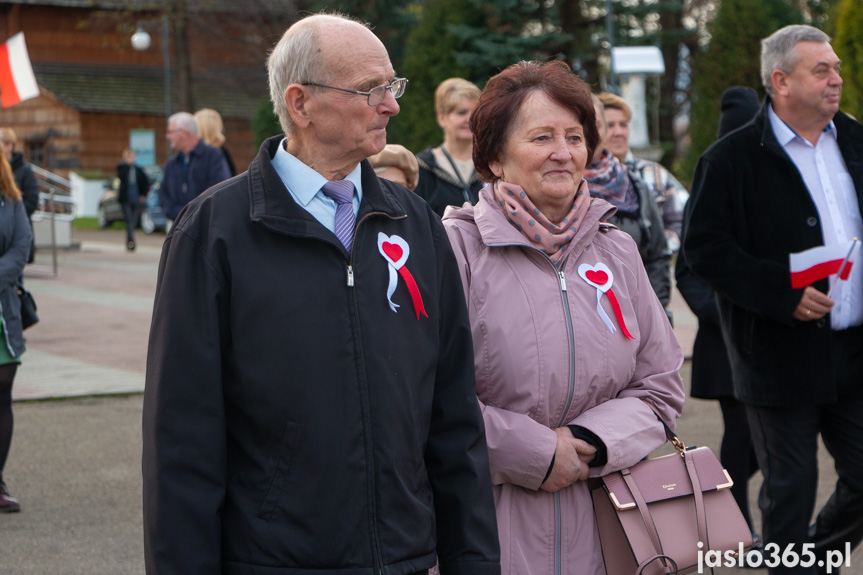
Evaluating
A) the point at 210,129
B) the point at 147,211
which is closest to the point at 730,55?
the point at 147,211

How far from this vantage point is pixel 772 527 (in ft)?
14.7

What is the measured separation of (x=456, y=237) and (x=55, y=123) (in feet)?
139

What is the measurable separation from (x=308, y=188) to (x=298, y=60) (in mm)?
289

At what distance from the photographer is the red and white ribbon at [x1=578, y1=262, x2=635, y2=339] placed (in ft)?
10.1

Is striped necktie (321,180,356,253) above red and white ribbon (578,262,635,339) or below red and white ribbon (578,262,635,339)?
above

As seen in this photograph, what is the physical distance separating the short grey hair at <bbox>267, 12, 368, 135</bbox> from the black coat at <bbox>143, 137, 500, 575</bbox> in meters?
0.24

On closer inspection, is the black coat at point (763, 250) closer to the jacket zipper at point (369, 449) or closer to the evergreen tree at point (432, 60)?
the jacket zipper at point (369, 449)

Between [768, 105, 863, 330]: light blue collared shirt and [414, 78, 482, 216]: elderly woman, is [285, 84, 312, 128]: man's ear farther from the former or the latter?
[414, 78, 482, 216]: elderly woman

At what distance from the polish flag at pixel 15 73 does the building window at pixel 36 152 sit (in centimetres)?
3106

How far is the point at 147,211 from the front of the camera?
96.6ft

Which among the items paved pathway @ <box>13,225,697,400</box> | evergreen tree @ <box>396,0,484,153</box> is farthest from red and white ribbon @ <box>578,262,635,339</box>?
evergreen tree @ <box>396,0,484,153</box>

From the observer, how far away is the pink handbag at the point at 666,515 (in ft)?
9.66

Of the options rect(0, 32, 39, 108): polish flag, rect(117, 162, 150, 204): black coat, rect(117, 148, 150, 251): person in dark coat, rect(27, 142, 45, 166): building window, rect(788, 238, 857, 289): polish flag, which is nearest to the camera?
rect(788, 238, 857, 289): polish flag

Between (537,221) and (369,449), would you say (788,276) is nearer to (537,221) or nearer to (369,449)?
(537,221)
